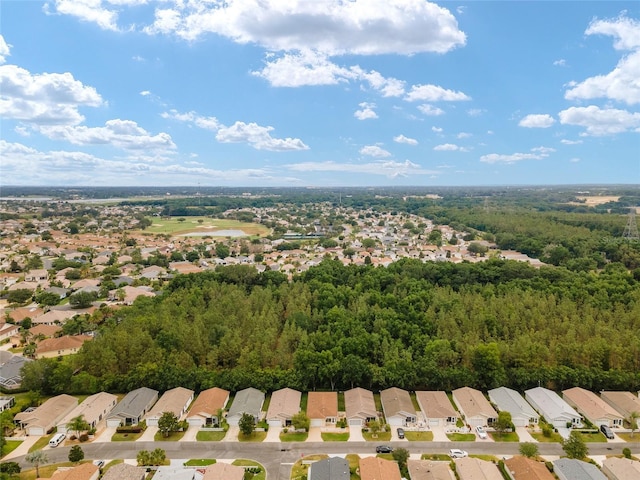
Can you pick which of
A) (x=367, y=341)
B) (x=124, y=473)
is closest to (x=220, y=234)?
(x=367, y=341)

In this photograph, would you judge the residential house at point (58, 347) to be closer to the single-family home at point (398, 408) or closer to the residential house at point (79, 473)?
the residential house at point (79, 473)

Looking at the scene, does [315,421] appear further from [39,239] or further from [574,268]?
[39,239]

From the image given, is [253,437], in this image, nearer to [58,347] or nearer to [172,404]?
[172,404]

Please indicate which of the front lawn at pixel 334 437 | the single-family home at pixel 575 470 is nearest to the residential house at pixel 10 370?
the front lawn at pixel 334 437

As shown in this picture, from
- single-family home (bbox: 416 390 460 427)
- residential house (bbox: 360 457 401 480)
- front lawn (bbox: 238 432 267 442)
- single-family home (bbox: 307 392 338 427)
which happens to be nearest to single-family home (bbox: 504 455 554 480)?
single-family home (bbox: 416 390 460 427)

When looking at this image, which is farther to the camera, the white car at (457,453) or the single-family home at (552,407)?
the single-family home at (552,407)

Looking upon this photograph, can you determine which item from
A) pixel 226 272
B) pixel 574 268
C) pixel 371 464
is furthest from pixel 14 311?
pixel 574 268

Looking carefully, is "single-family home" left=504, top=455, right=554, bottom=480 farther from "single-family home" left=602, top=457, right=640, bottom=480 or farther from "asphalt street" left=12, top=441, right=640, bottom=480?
"single-family home" left=602, top=457, right=640, bottom=480
